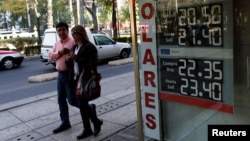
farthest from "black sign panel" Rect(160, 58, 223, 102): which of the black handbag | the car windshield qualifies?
the car windshield

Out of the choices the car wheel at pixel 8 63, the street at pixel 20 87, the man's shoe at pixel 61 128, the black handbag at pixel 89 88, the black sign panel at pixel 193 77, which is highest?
the black sign panel at pixel 193 77

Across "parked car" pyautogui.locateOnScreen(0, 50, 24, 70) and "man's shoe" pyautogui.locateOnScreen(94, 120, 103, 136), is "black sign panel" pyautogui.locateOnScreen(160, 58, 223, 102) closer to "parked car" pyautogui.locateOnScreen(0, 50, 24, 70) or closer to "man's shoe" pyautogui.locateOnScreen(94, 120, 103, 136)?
"man's shoe" pyautogui.locateOnScreen(94, 120, 103, 136)

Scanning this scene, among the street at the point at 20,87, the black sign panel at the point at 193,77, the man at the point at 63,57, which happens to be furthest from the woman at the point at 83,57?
the street at the point at 20,87

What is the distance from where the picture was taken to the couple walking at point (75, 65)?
3.87m

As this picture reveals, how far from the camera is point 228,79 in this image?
2555 mm

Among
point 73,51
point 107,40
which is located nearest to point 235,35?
point 73,51

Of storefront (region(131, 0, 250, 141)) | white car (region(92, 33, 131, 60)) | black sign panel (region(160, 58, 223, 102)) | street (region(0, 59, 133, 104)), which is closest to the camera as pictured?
storefront (region(131, 0, 250, 141))

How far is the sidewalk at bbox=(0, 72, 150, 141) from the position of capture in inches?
172

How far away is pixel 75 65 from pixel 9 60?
11.3m

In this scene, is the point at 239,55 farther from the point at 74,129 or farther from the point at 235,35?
the point at 74,129

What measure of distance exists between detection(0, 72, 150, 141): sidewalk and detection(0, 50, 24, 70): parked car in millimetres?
7900

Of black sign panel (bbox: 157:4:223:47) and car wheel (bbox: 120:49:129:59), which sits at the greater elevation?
black sign panel (bbox: 157:4:223:47)

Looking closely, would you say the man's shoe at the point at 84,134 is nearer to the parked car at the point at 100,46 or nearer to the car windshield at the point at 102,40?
the parked car at the point at 100,46

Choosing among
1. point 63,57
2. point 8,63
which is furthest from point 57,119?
point 8,63
